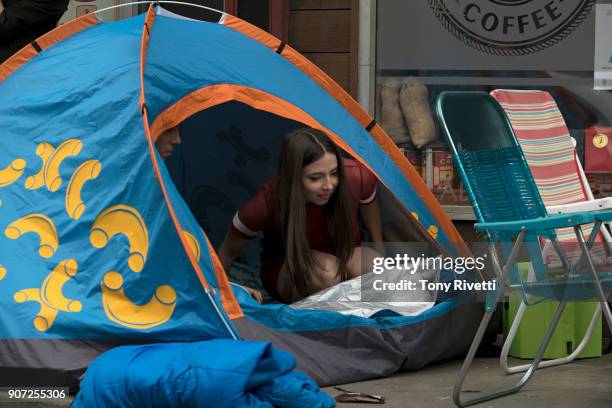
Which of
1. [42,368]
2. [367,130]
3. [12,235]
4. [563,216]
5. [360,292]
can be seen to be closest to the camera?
[563,216]

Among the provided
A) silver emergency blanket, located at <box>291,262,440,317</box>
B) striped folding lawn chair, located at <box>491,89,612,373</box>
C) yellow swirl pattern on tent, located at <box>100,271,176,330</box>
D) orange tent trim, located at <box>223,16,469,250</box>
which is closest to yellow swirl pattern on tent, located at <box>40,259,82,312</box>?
yellow swirl pattern on tent, located at <box>100,271,176,330</box>

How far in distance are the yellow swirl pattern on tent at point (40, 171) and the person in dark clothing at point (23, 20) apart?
3.10 feet

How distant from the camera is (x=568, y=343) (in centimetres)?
559

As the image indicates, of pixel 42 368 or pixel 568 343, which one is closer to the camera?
pixel 42 368

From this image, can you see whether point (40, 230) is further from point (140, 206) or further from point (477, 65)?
point (477, 65)

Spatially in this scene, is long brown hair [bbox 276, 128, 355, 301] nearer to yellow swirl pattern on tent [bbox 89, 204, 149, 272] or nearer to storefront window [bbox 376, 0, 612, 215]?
yellow swirl pattern on tent [bbox 89, 204, 149, 272]

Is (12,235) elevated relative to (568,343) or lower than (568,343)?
elevated

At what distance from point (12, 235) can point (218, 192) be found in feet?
5.33

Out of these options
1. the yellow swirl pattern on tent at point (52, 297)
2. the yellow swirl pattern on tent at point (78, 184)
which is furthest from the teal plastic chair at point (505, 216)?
the yellow swirl pattern on tent at point (52, 297)

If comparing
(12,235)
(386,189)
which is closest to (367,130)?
(386,189)

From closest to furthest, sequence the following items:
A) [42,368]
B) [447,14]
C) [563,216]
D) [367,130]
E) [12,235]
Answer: [563,216] < [42,368] < [12,235] < [367,130] < [447,14]

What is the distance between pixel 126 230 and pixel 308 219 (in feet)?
3.36

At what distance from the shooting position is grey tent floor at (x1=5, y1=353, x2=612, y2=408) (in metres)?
4.64

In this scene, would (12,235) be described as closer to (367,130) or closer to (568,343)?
(367,130)
